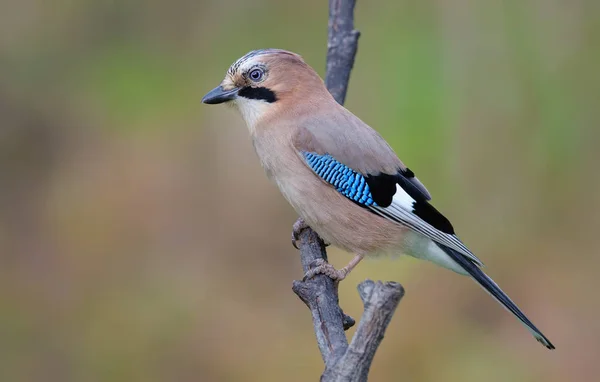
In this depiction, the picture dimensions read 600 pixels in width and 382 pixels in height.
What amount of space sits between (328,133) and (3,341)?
2607 millimetres

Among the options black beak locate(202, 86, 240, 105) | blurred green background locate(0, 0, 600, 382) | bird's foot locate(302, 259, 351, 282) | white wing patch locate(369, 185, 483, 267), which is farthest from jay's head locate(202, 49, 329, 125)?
blurred green background locate(0, 0, 600, 382)

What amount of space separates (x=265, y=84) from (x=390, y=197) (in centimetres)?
68

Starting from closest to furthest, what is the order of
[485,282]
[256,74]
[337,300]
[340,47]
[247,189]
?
[337,300], [485,282], [256,74], [340,47], [247,189]

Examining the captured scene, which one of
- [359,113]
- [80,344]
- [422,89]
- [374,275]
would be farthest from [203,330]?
[422,89]

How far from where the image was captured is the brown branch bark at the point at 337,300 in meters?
1.85

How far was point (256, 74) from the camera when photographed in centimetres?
324

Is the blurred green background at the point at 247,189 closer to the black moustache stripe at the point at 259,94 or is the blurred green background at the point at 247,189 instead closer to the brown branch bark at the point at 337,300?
the brown branch bark at the point at 337,300

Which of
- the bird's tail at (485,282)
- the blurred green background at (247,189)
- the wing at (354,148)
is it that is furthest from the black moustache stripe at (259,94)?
the blurred green background at (247,189)

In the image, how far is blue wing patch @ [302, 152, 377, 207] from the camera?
3172 millimetres

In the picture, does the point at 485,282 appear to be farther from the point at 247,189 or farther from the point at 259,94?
the point at 247,189

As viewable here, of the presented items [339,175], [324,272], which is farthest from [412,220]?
[324,272]

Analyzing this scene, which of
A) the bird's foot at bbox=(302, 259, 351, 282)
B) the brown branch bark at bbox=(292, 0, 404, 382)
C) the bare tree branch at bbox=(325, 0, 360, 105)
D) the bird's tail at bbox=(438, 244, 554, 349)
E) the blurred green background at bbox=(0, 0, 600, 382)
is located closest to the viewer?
the brown branch bark at bbox=(292, 0, 404, 382)

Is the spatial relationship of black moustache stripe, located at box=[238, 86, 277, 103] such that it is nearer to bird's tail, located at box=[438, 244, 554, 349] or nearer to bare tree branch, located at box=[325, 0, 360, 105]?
bare tree branch, located at box=[325, 0, 360, 105]

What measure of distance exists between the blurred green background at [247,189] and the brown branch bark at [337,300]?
4.21 feet
